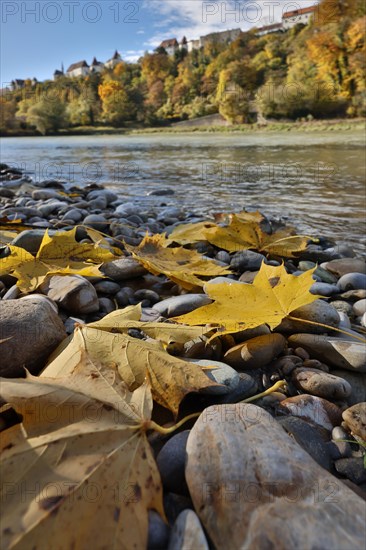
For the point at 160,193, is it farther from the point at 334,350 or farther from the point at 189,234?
the point at 334,350

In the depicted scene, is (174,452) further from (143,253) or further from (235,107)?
(235,107)

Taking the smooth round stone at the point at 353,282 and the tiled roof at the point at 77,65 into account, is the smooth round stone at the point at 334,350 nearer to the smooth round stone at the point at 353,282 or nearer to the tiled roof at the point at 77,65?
the smooth round stone at the point at 353,282

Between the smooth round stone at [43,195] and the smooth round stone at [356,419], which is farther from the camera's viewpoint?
the smooth round stone at [43,195]

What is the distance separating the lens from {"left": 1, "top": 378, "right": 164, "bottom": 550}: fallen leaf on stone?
59 centimetres

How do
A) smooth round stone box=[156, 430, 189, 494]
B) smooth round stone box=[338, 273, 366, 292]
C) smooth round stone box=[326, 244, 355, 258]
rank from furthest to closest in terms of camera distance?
smooth round stone box=[326, 244, 355, 258], smooth round stone box=[338, 273, 366, 292], smooth round stone box=[156, 430, 189, 494]

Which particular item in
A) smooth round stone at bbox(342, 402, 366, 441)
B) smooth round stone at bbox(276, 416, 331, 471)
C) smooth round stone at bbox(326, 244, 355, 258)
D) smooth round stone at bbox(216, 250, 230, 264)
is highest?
smooth round stone at bbox(216, 250, 230, 264)

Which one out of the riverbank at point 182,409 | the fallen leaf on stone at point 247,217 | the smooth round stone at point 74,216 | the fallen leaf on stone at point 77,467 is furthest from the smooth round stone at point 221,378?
the smooth round stone at point 74,216

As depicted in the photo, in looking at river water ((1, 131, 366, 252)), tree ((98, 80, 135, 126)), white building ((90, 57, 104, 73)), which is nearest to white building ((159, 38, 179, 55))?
white building ((90, 57, 104, 73))

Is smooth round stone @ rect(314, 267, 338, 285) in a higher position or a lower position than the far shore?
lower

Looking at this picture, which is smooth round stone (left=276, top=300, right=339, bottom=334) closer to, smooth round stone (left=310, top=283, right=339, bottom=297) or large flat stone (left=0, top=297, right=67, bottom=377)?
smooth round stone (left=310, top=283, right=339, bottom=297)

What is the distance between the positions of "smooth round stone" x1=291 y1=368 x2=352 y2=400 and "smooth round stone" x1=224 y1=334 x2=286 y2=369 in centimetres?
13

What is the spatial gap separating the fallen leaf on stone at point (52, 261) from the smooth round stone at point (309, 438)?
0.92 metres

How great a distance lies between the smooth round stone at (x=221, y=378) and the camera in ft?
3.37

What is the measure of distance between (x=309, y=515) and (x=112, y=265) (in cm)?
146
